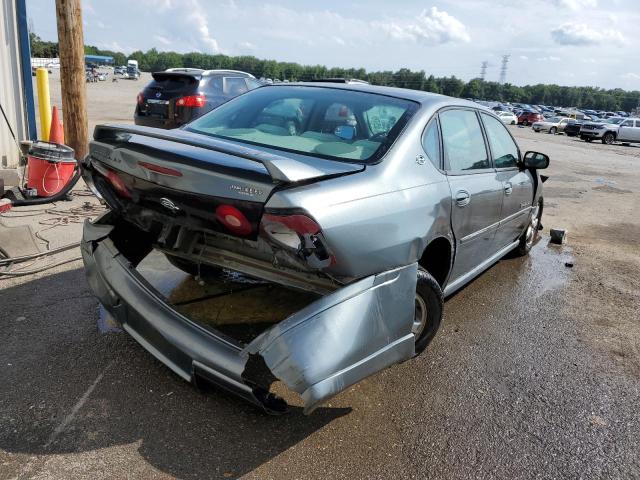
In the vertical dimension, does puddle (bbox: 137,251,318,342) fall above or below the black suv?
below

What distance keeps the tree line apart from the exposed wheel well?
9429 cm

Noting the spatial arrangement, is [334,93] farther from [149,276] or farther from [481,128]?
[149,276]

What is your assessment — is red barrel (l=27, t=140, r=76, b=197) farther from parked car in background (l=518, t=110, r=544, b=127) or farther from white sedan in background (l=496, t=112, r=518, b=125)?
parked car in background (l=518, t=110, r=544, b=127)

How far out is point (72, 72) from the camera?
24.7 ft

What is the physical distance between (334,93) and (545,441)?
2.53 metres

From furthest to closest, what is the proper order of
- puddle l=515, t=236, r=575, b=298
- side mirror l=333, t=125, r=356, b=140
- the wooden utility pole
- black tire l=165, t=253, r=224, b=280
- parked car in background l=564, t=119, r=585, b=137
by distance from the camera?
parked car in background l=564, t=119, r=585, b=137, the wooden utility pole, puddle l=515, t=236, r=575, b=298, black tire l=165, t=253, r=224, b=280, side mirror l=333, t=125, r=356, b=140

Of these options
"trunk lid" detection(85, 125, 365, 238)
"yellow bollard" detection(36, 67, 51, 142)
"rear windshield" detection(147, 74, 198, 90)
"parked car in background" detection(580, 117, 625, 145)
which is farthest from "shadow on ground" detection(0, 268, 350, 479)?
"parked car in background" detection(580, 117, 625, 145)

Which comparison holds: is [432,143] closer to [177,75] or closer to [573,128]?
[177,75]

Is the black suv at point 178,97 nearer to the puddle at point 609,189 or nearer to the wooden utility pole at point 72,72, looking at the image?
the wooden utility pole at point 72,72

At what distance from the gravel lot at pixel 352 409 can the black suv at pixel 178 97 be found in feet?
21.1

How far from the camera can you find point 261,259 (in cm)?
298

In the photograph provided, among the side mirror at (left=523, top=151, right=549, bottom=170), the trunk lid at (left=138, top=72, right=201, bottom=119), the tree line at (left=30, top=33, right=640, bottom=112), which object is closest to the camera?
the side mirror at (left=523, top=151, right=549, bottom=170)

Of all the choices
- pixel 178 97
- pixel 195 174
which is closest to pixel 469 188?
pixel 195 174

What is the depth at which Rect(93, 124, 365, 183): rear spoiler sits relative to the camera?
226cm
